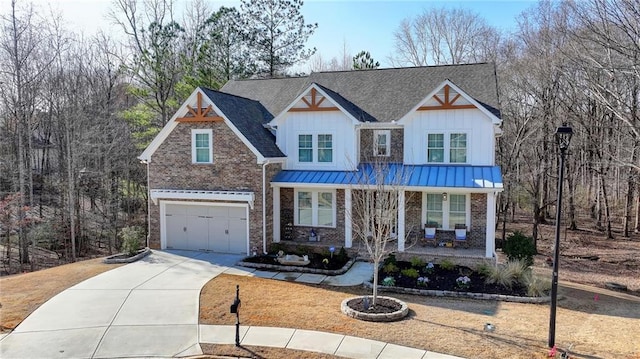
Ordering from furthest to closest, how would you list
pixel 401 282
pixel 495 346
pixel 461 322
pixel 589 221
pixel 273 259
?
pixel 589 221, pixel 273 259, pixel 401 282, pixel 461 322, pixel 495 346

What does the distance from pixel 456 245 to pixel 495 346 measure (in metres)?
8.59

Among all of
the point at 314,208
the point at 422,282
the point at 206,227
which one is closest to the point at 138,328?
the point at 206,227

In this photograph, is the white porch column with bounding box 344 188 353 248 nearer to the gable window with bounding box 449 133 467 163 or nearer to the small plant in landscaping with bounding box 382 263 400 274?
the small plant in landscaping with bounding box 382 263 400 274

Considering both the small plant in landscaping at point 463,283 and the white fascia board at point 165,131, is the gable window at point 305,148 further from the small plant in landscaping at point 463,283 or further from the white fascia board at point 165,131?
the small plant in landscaping at point 463,283

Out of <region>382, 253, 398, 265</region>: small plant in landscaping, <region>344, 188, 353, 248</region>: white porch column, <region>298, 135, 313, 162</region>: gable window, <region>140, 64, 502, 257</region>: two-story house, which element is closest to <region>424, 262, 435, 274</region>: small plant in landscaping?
<region>382, 253, 398, 265</region>: small plant in landscaping

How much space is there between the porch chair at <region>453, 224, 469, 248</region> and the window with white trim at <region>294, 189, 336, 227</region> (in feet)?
16.6

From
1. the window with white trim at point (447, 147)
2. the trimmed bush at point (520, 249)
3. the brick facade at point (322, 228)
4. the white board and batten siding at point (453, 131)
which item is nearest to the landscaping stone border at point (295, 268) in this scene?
the brick facade at point (322, 228)

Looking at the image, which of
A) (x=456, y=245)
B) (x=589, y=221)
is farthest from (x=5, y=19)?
(x=589, y=221)

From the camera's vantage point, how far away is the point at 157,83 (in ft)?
96.7

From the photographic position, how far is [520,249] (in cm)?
1638

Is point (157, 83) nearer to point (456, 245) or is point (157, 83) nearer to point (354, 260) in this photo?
point (354, 260)

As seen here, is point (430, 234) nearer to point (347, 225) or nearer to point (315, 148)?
point (347, 225)

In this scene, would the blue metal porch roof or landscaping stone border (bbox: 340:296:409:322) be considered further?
the blue metal porch roof

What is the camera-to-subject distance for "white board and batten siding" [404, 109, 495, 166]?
17.9 meters
